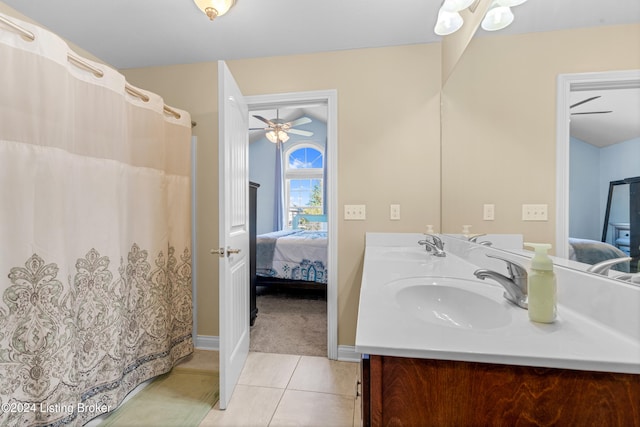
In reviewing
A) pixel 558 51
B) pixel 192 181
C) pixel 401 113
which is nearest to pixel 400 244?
pixel 401 113

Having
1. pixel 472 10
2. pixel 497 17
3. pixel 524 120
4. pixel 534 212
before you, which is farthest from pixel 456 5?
pixel 534 212

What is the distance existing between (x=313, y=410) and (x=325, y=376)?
Result: 12.8 inches

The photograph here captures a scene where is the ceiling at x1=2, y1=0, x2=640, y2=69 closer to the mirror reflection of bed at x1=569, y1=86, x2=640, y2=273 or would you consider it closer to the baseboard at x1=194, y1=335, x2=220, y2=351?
A: the mirror reflection of bed at x1=569, y1=86, x2=640, y2=273

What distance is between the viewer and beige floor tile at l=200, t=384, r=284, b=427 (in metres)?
1.41

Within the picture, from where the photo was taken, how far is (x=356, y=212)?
6.59 feet

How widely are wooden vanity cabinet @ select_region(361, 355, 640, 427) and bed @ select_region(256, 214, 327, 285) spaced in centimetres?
269

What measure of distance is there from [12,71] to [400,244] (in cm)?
221

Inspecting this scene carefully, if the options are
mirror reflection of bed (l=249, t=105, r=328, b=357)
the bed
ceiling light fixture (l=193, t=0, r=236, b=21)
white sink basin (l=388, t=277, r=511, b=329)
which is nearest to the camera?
white sink basin (l=388, t=277, r=511, b=329)

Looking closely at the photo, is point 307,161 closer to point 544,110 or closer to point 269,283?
point 269,283

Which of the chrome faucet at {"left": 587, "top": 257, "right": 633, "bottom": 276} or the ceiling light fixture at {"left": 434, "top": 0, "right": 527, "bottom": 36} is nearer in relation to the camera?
the chrome faucet at {"left": 587, "top": 257, "right": 633, "bottom": 276}

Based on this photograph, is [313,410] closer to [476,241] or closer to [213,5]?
[476,241]

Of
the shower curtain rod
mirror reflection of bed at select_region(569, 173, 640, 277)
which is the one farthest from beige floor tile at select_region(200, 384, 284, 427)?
the shower curtain rod

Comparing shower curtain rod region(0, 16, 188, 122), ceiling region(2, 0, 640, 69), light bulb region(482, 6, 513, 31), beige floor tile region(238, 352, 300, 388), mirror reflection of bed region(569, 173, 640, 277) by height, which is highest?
ceiling region(2, 0, 640, 69)

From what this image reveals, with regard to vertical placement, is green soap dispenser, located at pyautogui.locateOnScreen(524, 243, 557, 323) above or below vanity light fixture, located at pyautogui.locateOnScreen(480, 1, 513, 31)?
below
